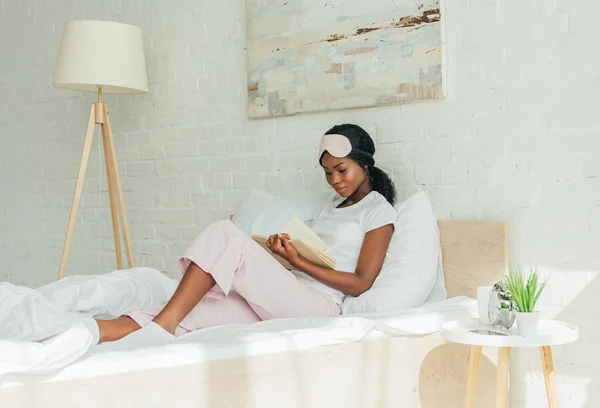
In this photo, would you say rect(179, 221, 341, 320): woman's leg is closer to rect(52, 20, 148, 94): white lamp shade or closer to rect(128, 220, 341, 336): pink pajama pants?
rect(128, 220, 341, 336): pink pajama pants

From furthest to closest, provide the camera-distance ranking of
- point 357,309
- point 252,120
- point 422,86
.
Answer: point 252,120 → point 422,86 → point 357,309

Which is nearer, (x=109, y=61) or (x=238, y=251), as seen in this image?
(x=238, y=251)

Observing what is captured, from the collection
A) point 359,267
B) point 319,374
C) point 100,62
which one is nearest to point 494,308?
point 319,374

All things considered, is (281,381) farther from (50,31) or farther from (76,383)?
(50,31)

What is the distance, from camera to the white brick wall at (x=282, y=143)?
8.95 feet

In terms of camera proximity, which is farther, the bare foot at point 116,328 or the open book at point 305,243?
the open book at point 305,243

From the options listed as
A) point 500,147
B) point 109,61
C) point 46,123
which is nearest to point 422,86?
point 500,147

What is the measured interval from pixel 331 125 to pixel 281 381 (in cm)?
152

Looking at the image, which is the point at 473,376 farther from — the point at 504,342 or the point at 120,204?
the point at 120,204

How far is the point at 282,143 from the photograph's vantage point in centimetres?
372

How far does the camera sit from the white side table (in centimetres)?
221

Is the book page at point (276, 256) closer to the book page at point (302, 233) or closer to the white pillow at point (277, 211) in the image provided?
the book page at point (302, 233)

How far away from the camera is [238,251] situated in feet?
8.72

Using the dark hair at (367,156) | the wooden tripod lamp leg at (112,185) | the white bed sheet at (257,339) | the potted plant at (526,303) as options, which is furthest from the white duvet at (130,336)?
the wooden tripod lamp leg at (112,185)
